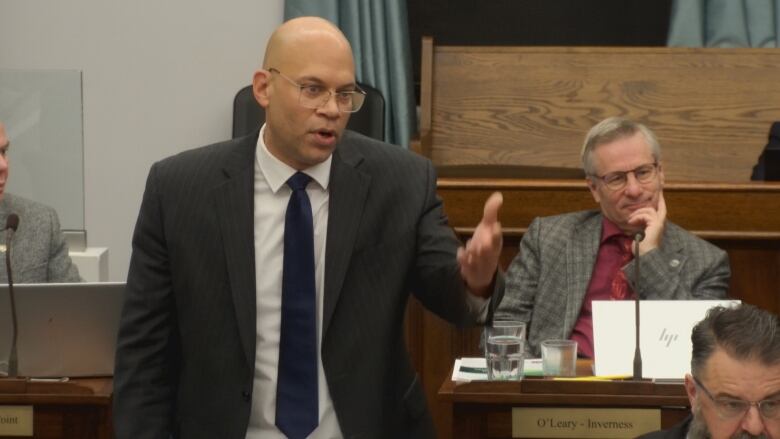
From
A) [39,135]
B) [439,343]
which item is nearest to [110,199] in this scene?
[39,135]

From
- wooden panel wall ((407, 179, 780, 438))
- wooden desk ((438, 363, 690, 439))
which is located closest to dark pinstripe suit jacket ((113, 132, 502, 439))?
wooden desk ((438, 363, 690, 439))

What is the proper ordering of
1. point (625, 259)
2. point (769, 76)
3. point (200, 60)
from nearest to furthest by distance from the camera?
point (625, 259) < point (769, 76) < point (200, 60)

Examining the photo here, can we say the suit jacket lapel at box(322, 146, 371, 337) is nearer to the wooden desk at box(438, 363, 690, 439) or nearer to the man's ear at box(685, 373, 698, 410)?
the wooden desk at box(438, 363, 690, 439)

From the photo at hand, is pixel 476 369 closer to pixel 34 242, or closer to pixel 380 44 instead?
pixel 34 242

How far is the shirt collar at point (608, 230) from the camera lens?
3756 millimetres

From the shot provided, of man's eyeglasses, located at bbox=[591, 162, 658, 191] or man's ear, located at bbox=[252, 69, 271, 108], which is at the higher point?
man's ear, located at bbox=[252, 69, 271, 108]

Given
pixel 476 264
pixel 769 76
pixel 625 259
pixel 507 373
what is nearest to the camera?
pixel 476 264

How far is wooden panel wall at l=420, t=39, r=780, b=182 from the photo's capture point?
5199 millimetres

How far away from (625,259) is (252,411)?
150 centimetres

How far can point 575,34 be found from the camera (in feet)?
20.0

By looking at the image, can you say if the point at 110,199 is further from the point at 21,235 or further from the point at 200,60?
the point at 21,235

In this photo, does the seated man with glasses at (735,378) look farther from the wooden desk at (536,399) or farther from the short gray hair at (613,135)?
the short gray hair at (613,135)

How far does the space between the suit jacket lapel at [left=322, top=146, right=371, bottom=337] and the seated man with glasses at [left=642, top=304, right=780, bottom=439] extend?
647 mm

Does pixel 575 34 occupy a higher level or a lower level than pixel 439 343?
higher
